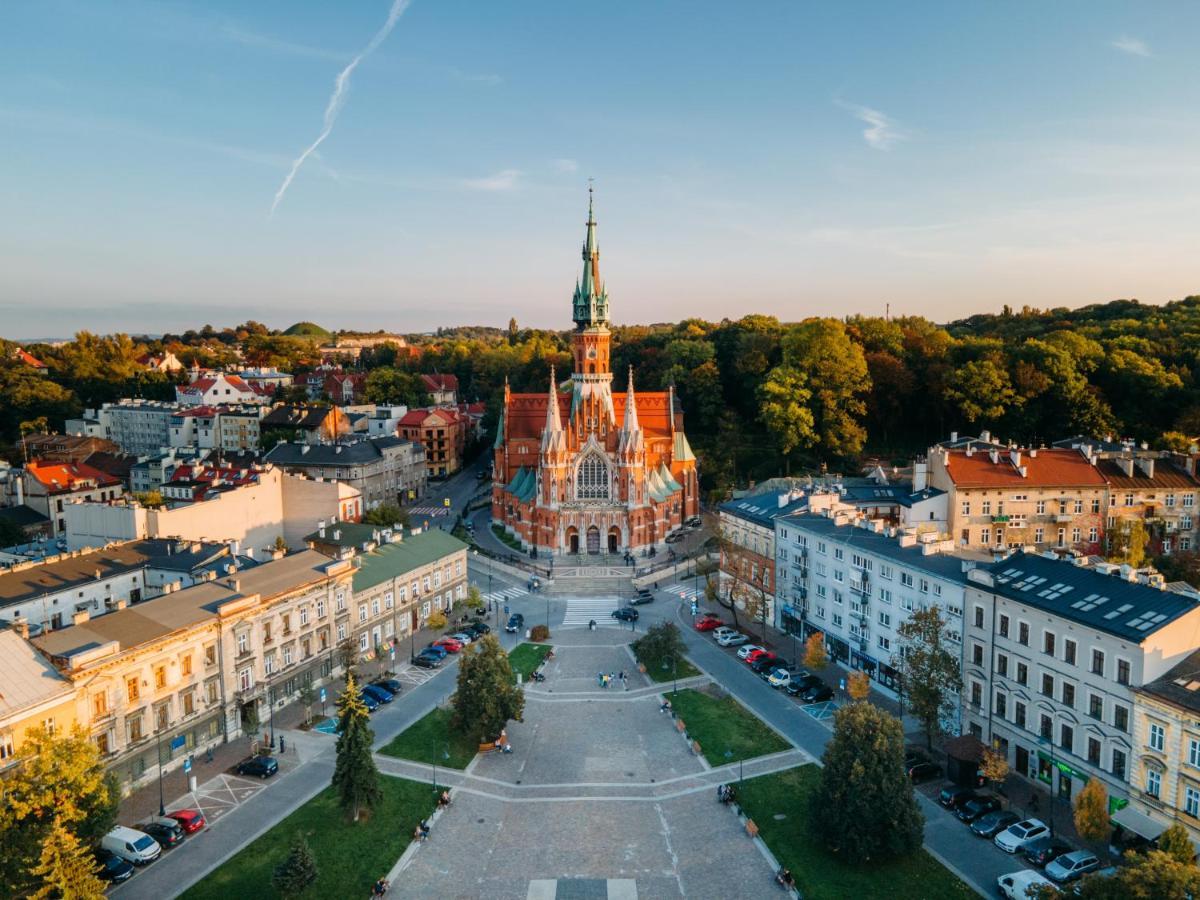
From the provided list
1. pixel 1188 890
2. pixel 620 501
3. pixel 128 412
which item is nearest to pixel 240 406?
pixel 128 412

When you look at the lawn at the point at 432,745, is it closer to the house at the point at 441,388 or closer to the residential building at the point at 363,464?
the residential building at the point at 363,464

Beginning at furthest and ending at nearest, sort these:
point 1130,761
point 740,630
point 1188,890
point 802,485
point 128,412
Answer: point 128,412, point 802,485, point 740,630, point 1130,761, point 1188,890

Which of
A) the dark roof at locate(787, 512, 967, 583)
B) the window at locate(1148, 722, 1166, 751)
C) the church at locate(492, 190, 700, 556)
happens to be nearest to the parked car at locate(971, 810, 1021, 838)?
the window at locate(1148, 722, 1166, 751)

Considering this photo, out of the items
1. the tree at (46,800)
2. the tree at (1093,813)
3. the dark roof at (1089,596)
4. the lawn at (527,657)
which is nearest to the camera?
the tree at (46,800)

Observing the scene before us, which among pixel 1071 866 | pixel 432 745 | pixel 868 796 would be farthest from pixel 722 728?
pixel 1071 866

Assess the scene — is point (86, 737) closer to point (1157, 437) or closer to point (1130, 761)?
point (1130, 761)

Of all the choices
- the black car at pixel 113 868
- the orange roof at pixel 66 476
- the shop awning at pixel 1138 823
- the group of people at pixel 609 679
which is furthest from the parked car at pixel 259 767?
the orange roof at pixel 66 476

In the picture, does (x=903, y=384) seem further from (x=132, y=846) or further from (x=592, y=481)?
(x=132, y=846)
